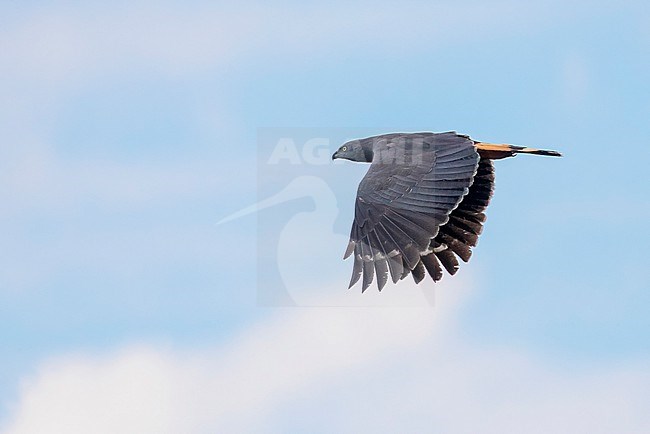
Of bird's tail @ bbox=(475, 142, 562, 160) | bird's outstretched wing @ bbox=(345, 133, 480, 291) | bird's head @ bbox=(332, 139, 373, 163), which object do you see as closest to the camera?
bird's outstretched wing @ bbox=(345, 133, 480, 291)

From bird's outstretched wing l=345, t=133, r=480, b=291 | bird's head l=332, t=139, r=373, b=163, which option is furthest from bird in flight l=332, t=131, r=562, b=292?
bird's head l=332, t=139, r=373, b=163

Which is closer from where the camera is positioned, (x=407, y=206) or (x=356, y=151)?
(x=407, y=206)

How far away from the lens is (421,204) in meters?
13.1

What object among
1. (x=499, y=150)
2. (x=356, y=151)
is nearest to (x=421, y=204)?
(x=499, y=150)

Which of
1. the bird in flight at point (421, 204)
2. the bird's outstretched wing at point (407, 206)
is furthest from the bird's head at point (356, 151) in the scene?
the bird's outstretched wing at point (407, 206)

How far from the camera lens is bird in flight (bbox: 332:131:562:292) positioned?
42.6ft

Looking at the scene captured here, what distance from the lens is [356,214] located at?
1341 centimetres

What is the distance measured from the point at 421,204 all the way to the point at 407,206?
0.16m

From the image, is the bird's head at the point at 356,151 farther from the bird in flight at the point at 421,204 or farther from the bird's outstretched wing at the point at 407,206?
the bird's outstretched wing at the point at 407,206

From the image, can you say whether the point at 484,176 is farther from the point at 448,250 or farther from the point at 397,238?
the point at 397,238

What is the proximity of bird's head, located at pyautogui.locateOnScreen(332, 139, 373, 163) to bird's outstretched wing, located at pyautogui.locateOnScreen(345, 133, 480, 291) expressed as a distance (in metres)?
1.60

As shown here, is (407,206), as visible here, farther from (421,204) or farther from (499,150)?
(499,150)

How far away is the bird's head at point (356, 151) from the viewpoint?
51.8 ft

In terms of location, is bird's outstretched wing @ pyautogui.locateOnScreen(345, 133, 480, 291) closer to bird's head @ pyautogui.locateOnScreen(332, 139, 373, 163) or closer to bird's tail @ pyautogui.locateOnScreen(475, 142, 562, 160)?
bird's tail @ pyautogui.locateOnScreen(475, 142, 562, 160)
